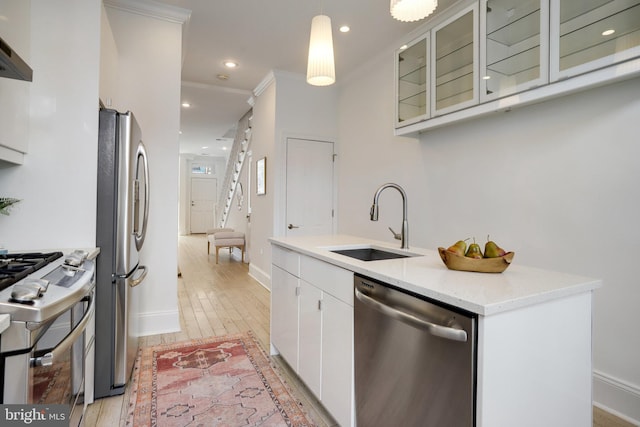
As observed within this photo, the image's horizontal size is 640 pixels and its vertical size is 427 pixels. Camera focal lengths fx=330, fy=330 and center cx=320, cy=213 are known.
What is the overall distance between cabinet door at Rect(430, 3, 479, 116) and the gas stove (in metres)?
2.55

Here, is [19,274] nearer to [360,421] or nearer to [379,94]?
[360,421]

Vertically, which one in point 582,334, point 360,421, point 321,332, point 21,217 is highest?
point 21,217

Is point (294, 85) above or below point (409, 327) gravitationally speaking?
above

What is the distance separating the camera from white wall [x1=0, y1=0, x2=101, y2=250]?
1863 mm

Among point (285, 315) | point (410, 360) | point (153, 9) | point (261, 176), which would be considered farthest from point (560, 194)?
point (261, 176)

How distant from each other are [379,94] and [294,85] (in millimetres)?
1209

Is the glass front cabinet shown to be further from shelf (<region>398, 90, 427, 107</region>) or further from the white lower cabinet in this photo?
the white lower cabinet

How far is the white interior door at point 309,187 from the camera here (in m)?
4.49

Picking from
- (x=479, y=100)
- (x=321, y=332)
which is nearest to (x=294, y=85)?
(x=479, y=100)

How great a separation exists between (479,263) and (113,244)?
6.50ft

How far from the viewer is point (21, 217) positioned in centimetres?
185

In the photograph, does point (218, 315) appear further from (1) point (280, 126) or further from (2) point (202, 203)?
(2) point (202, 203)

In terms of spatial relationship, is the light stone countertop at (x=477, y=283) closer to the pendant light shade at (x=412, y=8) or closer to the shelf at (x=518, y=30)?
the pendant light shade at (x=412, y=8)

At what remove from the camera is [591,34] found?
6.03 feet
